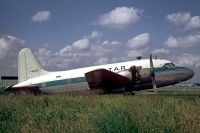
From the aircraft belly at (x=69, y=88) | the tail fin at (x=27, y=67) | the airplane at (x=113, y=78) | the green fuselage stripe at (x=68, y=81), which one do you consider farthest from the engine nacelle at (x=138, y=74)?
the tail fin at (x=27, y=67)

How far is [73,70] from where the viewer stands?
110 feet

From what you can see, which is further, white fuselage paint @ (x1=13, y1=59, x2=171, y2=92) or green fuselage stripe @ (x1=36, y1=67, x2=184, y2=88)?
green fuselage stripe @ (x1=36, y1=67, x2=184, y2=88)

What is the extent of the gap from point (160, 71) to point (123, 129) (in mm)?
24987

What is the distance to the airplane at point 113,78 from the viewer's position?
30861 millimetres

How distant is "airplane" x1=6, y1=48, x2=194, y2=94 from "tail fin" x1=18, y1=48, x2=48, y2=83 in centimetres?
221

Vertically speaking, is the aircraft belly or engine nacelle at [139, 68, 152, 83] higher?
engine nacelle at [139, 68, 152, 83]

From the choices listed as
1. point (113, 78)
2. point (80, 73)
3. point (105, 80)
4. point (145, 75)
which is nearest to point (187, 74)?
point (145, 75)

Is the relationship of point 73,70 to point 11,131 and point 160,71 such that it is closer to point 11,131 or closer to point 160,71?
point 160,71

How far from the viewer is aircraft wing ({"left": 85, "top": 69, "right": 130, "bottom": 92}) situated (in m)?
30.7

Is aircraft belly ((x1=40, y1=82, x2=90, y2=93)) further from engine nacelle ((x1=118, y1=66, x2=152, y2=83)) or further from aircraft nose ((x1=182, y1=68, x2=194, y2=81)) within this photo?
aircraft nose ((x1=182, y1=68, x2=194, y2=81))

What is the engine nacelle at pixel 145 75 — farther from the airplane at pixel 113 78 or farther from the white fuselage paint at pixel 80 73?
the white fuselage paint at pixel 80 73

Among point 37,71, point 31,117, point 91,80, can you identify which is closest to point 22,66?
point 37,71

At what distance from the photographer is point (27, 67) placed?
37250 millimetres

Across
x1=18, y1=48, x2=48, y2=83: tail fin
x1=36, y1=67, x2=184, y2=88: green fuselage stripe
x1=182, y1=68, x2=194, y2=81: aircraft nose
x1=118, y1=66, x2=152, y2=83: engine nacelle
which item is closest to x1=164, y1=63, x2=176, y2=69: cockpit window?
x1=36, y1=67, x2=184, y2=88: green fuselage stripe
